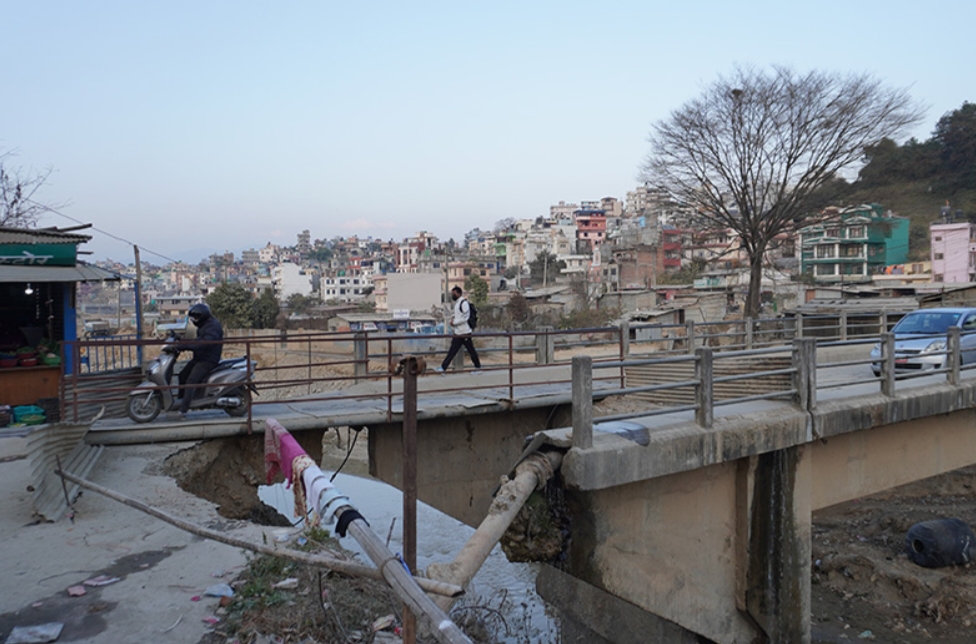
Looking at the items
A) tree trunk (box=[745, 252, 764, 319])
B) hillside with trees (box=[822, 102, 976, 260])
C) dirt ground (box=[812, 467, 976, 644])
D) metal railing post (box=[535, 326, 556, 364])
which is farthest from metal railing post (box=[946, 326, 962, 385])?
hillside with trees (box=[822, 102, 976, 260])

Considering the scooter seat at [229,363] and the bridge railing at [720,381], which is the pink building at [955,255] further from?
the scooter seat at [229,363]

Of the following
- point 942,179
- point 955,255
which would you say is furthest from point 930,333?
point 942,179

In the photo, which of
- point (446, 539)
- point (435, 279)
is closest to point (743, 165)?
point (446, 539)

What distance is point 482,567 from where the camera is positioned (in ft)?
48.6

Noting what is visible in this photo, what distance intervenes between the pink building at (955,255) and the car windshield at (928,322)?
40444 mm

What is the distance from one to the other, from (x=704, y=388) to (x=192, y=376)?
6233mm

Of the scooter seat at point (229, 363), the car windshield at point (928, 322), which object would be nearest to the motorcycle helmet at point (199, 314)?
the scooter seat at point (229, 363)

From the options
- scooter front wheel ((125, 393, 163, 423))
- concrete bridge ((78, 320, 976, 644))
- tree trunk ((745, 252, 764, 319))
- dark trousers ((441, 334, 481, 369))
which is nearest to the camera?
concrete bridge ((78, 320, 976, 644))

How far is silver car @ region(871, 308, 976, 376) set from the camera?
13.0 meters

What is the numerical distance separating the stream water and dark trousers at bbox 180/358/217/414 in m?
2.04

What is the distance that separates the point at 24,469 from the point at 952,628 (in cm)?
1274

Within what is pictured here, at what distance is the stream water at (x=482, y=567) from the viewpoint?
10.8 meters

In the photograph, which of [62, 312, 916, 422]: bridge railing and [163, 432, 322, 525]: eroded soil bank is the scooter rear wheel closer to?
[62, 312, 916, 422]: bridge railing

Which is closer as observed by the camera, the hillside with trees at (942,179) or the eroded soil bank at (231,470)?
the eroded soil bank at (231,470)
